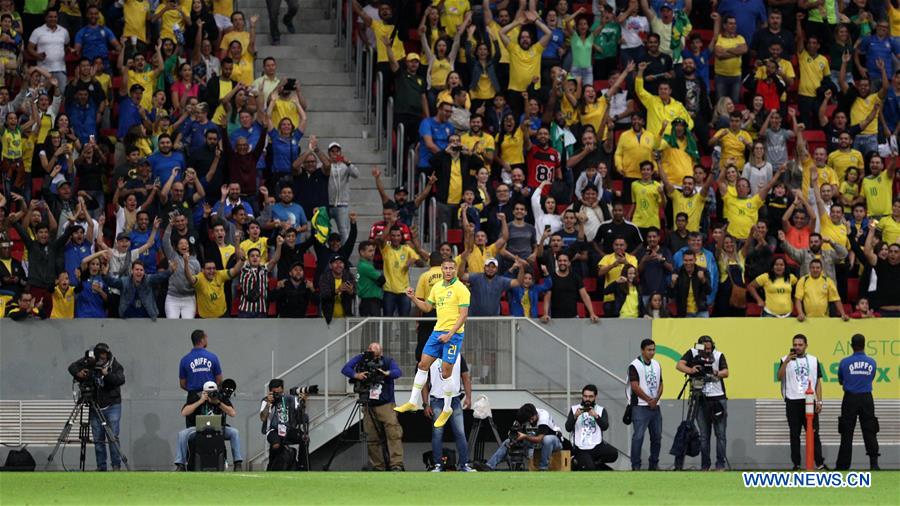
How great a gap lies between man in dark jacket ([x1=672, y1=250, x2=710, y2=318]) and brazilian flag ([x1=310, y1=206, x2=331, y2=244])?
5497 millimetres

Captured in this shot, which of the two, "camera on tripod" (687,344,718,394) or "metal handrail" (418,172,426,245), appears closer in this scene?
Answer: "camera on tripod" (687,344,718,394)

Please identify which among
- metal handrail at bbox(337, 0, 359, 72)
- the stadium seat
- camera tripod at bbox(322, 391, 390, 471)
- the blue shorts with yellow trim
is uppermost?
metal handrail at bbox(337, 0, 359, 72)

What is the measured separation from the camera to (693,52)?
2973 centimetres

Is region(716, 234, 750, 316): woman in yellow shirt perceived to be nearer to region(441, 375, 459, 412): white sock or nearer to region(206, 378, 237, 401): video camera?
region(441, 375, 459, 412): white sock

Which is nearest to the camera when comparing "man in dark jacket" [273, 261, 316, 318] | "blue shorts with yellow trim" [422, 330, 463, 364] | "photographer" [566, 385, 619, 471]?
"blue shorts with yellow trim" [422, 330, 463, 364]

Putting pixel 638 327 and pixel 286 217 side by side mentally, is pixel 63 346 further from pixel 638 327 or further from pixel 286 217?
pixel 638 327

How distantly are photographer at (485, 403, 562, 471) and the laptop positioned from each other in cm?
380

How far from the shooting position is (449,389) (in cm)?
2130

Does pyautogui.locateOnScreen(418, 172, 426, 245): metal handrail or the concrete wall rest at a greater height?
pyautogui.locateOnScreen(418, 172, 426, 245): metal handrail

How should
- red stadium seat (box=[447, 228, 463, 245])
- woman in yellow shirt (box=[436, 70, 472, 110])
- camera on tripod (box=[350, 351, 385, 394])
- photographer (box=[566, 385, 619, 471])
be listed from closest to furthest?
1. camera on tripod (box=[350, 351, 385, 394])
2. photographer (box=[566, 385, 619, 471])
3. red stadium seat (box=[447, 228, 463, 245])
4. woman in yellow shirt (box=[436, 70, 472, 110])

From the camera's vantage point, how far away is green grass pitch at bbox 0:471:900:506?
16.2 metres

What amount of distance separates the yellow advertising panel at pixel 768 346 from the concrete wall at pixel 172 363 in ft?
4.70

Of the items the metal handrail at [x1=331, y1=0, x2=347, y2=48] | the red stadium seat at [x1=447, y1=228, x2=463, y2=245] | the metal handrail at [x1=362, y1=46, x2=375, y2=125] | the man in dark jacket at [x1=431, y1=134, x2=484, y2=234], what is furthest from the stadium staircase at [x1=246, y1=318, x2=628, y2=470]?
the metal handrail at [x1=331, y1=0, x2=347, y2=48]

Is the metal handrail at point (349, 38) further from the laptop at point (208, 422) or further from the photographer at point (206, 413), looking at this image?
the laptop at point (208, 422)
